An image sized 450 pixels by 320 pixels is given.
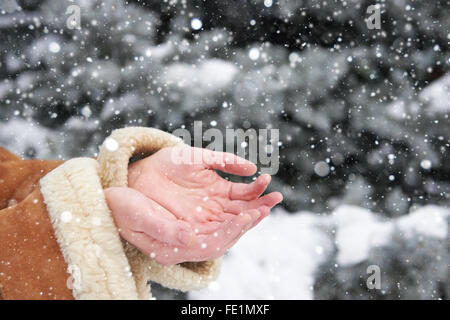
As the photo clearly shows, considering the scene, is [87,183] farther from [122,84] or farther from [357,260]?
[357,260]

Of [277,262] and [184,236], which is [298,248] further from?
[184,236]

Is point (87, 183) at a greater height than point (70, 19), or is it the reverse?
point (70, 19)

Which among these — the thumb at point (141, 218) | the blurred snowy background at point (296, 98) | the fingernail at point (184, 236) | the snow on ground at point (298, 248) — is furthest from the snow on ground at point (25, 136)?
the fingernail at point (184, 236)

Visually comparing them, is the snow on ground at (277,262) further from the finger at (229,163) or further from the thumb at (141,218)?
the thumb at (141,218)

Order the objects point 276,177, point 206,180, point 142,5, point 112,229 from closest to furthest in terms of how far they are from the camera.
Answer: point 112,229, point 206,180, point 142,5, point 276,177

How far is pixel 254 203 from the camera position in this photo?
0.81m

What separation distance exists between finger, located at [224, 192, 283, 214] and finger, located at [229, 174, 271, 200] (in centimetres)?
1

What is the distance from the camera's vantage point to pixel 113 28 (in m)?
1.58

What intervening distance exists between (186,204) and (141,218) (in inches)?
6.2

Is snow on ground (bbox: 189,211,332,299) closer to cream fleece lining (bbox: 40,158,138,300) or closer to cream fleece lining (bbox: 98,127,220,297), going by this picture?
cream fleece lining (bbox: 98,127,220,297)

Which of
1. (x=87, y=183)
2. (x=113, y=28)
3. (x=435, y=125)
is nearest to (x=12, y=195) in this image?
(x=87, y=183)

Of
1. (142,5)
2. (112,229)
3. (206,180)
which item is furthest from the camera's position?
(142,5)

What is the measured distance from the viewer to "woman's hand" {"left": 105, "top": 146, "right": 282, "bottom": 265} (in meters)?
0.71
